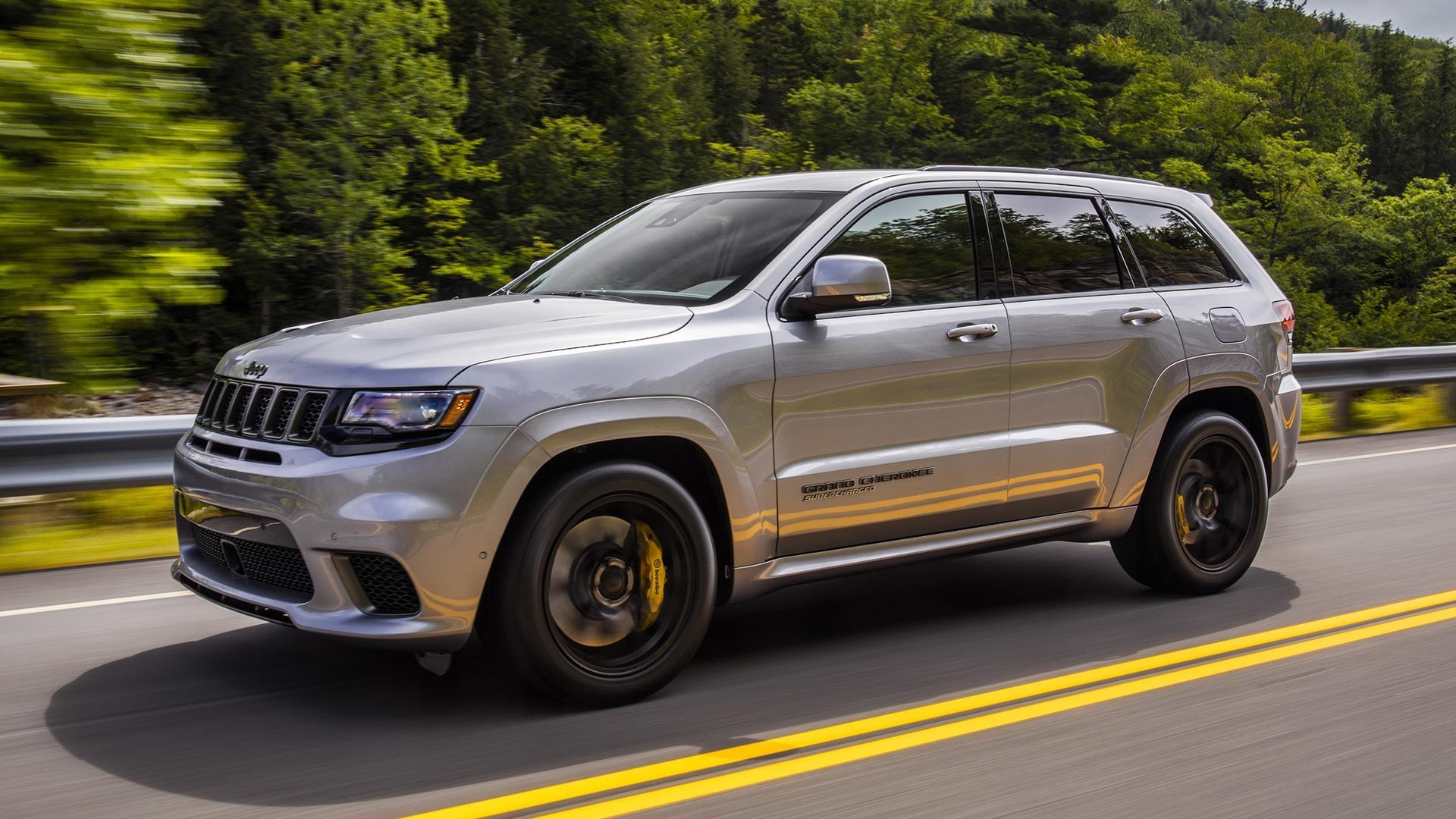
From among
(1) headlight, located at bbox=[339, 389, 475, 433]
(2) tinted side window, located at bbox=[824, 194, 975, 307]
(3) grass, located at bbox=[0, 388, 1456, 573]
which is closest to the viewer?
(1) headlight, located at bbox=[339, 389, 475, 433]

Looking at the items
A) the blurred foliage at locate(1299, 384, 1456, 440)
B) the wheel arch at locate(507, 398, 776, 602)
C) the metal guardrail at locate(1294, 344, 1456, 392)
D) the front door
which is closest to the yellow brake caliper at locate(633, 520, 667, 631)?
the wheel arch at locate(507, 398, 776, 602)

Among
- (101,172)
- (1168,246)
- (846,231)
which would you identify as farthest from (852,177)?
(101,172)

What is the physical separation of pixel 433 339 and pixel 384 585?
2.59 feet

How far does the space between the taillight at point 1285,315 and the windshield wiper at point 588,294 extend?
11.0ft

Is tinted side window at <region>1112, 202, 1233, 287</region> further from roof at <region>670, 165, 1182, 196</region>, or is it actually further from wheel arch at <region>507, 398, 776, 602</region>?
wheel arch at <region>507, 398, 776, 602</region>

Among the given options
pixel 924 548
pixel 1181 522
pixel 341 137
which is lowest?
pixel 1181 522

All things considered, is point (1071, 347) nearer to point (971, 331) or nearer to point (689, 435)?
point (971, 331)

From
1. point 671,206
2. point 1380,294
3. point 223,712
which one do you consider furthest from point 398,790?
point 1380,294

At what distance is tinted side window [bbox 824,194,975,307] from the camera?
547cm

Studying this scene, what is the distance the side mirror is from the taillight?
8.85 feet

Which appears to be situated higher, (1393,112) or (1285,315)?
(1393,112)

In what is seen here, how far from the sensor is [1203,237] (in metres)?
6.77

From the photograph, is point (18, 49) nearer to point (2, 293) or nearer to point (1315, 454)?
point (2, 293)

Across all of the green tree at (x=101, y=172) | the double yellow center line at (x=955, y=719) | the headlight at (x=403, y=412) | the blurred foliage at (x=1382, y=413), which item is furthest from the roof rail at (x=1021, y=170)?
the blurred foliage at (x=1382, y=413)
